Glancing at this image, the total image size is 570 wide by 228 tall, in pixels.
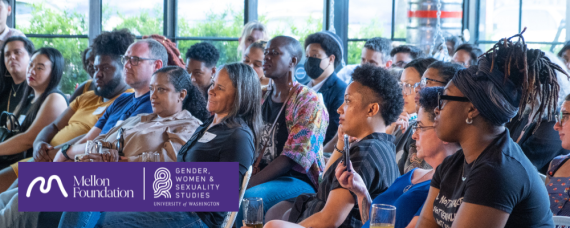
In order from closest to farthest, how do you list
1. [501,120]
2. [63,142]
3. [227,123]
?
1. [501,120]
2. [227,123]
3. [63,142]

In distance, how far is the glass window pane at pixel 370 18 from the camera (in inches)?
279

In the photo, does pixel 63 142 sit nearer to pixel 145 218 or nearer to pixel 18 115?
pixel 18 115

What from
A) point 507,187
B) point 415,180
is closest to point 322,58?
point 415,180

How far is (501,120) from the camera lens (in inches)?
58.6

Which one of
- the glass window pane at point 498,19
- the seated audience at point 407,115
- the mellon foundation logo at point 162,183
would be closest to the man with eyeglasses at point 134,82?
the mellon foundation logo at point 162,183

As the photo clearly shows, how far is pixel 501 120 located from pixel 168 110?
77.0 inches

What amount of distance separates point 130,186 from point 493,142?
159 centimetres

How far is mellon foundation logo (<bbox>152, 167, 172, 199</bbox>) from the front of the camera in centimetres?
242

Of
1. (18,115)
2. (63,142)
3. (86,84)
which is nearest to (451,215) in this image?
(63,142)

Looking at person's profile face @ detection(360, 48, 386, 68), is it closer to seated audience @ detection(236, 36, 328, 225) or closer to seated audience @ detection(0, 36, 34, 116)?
seated audience @ detection(236, 36, 328, 225)

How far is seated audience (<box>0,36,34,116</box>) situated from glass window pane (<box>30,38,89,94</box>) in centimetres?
256

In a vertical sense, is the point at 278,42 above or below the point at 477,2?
below

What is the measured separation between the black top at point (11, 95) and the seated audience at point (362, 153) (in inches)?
119

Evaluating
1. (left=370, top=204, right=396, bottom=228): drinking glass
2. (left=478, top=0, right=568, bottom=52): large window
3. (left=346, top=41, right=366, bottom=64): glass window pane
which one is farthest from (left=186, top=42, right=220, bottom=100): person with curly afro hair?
(left=478, top=0, right=568, bottom=52): large window
